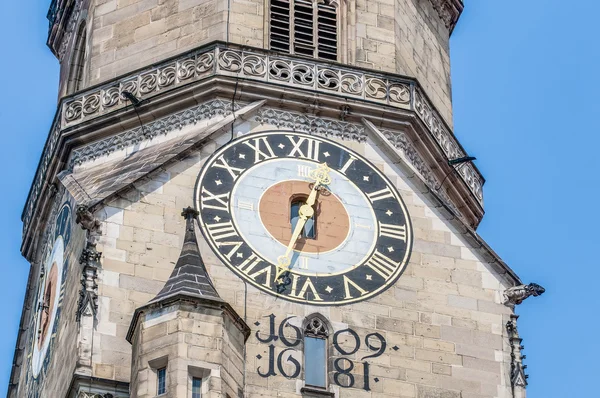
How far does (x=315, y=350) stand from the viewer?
33.9 m

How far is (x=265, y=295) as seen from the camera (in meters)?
34.3

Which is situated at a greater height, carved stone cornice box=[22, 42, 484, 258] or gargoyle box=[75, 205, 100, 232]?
carved stone cornice box=[22, 42, 484, 258]

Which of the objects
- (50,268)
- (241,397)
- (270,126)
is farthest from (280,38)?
(241,397)

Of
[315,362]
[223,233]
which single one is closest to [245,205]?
[223,233]

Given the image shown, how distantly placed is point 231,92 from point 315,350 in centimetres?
460

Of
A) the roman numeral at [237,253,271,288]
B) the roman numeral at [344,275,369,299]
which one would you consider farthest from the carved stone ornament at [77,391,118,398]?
the roman numeral at [344,275,369,299]

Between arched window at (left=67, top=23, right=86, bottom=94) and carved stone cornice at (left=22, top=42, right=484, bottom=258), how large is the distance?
2283 millimetres

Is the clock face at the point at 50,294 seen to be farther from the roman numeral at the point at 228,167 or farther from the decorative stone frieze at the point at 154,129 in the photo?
the roman numeral at the point at 228,167

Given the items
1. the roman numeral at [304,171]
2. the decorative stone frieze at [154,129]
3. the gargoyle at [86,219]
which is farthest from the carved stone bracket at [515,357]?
the gargoyle at [86,219]

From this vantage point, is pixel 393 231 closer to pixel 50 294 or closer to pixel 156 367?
pixel 50 294

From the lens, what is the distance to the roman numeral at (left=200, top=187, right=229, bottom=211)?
35.2 meters

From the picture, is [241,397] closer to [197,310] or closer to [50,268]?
[197,310]

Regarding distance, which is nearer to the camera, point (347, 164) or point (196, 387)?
point (196, 387)

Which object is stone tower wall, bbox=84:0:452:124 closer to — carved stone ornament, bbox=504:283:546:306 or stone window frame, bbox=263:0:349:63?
stone window frame, bbox=263:0:349:63
